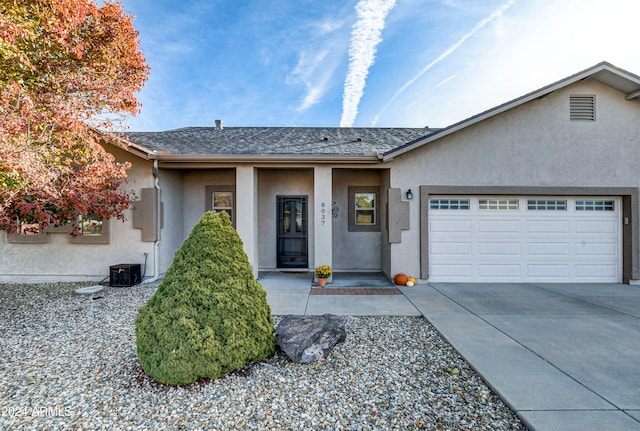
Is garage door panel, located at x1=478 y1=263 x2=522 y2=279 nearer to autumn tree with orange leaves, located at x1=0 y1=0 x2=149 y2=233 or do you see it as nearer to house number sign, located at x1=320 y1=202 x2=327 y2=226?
house number sign, located at x1=320 y1=202 x2=327 y2=226

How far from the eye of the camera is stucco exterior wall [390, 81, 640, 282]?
7391 millimetres

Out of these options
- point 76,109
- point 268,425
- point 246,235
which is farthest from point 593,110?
point 76,109

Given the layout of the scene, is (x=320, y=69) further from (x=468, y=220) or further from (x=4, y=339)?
(x=4, y=339)

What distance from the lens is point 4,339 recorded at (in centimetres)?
427

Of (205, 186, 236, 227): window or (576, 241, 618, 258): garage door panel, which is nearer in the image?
(576, 241, 618, 258): garage door panel

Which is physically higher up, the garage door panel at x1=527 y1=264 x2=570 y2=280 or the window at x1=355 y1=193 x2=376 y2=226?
the window at x1=355 y1=193 x2=376 y2=226

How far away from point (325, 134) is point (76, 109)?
722 centimetres

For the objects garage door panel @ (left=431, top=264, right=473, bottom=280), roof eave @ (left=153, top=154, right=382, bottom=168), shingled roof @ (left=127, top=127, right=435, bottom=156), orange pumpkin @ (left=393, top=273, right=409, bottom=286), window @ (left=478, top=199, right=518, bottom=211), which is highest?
shingled roof @ (left=127, top=127, right=435, bottom=156)

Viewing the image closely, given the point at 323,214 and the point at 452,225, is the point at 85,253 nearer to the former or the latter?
the point at 323,214

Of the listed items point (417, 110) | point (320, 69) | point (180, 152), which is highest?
point (320, 69)

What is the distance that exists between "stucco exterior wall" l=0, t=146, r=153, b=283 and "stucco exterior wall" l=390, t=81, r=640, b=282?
265 inches

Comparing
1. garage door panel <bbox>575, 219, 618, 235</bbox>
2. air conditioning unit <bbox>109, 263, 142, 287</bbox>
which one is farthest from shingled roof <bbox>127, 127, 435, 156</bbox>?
garage door panel <bbox>575, 219, 618, 235</bbox>

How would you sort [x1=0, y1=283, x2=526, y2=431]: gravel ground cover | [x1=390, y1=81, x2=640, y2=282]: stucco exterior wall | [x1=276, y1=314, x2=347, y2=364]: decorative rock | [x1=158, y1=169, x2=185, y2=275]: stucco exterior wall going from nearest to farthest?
[x1=0, y1=283, x2=526, y2=431]: gravel ground cover
[x1=276, y1=314, x2=347, y2=364]: decorative rock
[x1=390, y1=81, x2=640, y2=282]: stucco exterior wall
[x1=158, y1=169, x2=185, y2=275]: stucco exterior wall

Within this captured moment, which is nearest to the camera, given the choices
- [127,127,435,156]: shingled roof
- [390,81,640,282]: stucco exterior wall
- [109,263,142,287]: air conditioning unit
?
[109,263,142,287]: air conditioning unit
